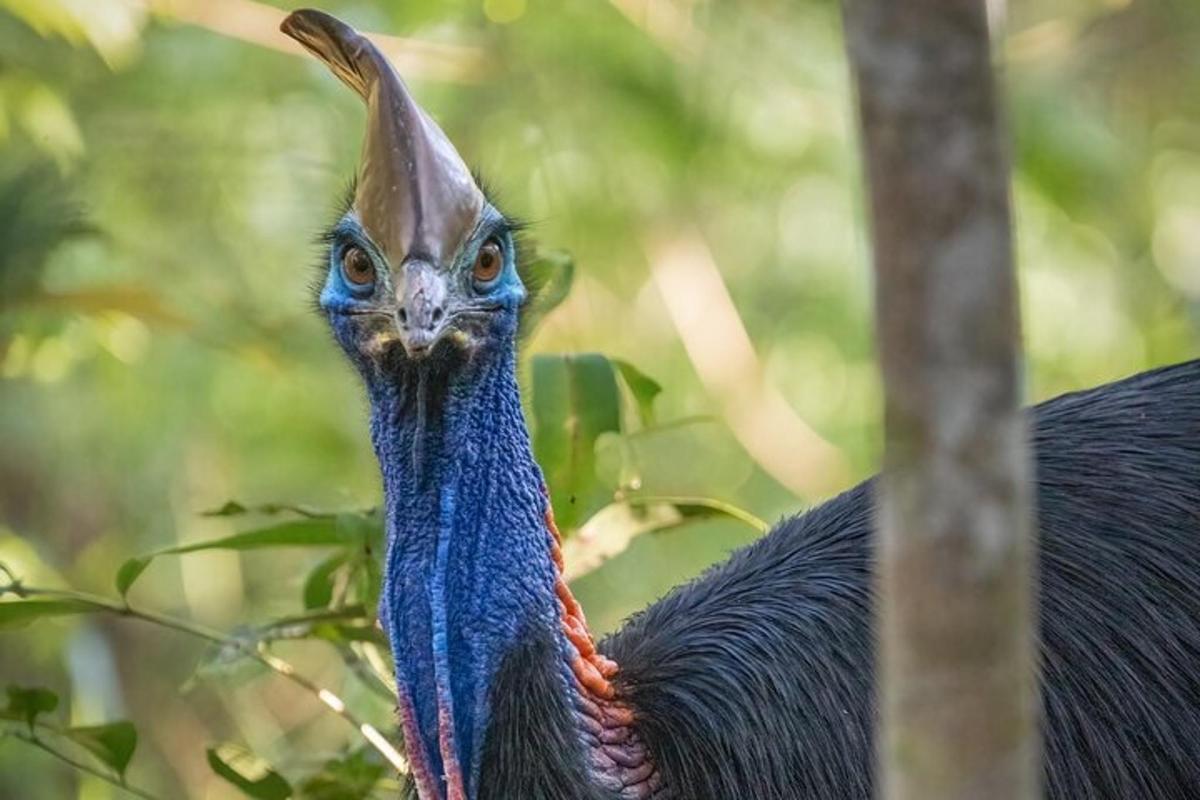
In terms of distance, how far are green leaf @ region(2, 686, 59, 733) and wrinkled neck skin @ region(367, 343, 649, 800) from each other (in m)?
0.87

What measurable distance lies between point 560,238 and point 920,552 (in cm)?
560

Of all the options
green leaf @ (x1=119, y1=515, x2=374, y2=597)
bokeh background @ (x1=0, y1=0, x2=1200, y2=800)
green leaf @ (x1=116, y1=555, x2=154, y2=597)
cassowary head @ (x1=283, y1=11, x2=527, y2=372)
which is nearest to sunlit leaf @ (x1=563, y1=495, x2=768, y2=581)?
green leaf @ (x1=119, y1=515, x2=374, y2=597)

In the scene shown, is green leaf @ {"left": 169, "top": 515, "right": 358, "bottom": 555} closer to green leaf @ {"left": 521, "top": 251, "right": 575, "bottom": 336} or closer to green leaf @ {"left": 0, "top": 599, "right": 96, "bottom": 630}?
green leaf @ {"left": 0, "top": 599, "right": 96, "bottom": 630}

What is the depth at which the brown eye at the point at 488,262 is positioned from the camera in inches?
110

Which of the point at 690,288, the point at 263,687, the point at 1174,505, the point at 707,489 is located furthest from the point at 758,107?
the point at 1174,505

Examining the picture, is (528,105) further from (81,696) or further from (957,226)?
(957,226)

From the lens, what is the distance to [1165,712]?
2801mm

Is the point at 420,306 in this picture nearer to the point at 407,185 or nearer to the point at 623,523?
the point at 407,185

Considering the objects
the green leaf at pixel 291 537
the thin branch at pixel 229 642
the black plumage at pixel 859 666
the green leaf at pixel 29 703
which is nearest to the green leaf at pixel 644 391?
the green leaf at pixel 291 537

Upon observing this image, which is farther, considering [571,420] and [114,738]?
[571,420]

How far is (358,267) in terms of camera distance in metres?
2.79

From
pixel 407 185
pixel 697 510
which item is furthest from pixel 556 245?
pixel 407 185

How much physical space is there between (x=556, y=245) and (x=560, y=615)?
151 inches

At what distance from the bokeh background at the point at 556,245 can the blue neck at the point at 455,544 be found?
10.3ft
